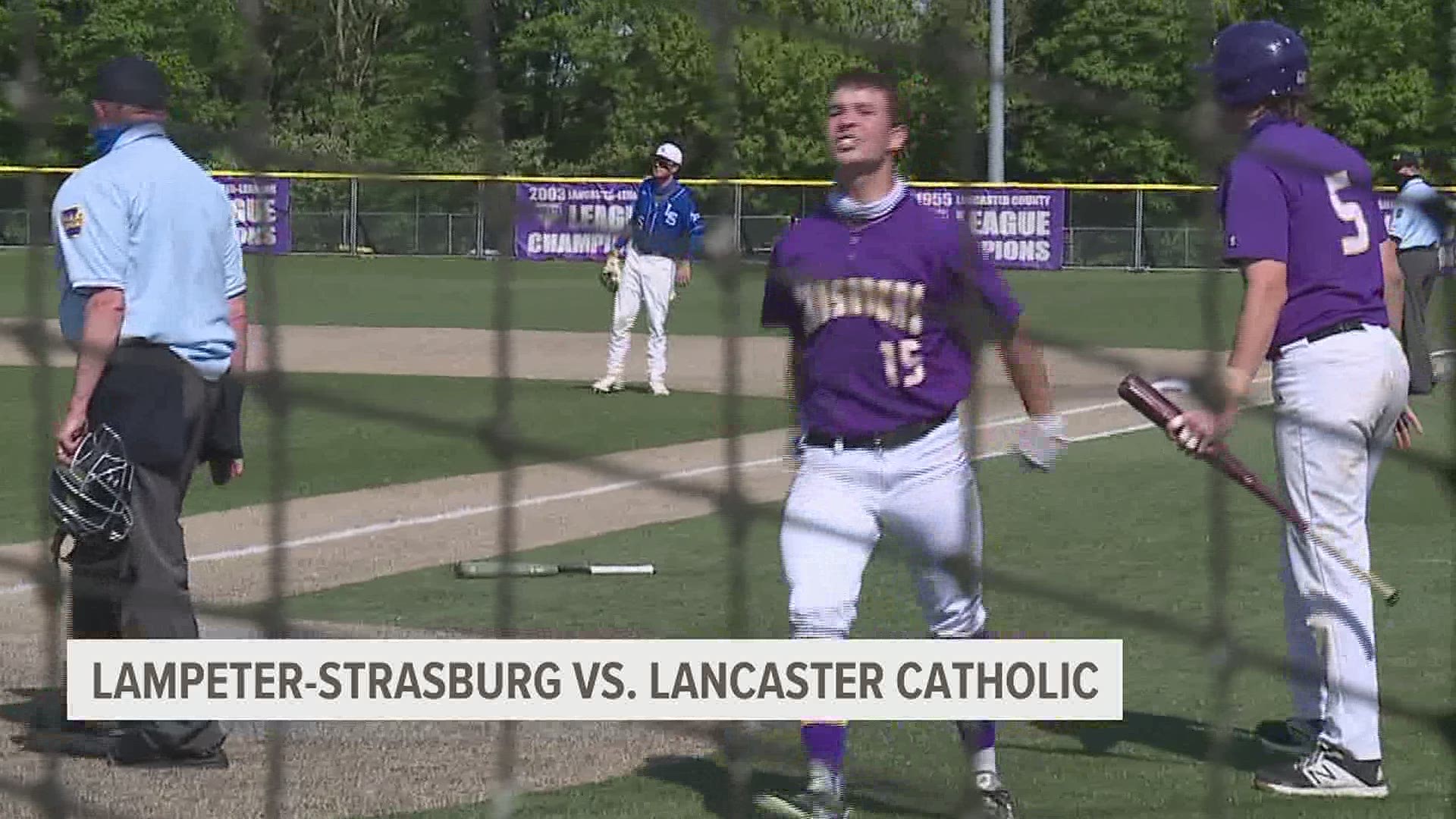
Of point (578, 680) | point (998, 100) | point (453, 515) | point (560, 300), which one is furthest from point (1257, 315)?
point (560, 300)

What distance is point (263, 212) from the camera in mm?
5562

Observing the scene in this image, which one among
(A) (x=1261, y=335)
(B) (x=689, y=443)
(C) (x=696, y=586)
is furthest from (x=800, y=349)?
(B) (x=689, y=443)

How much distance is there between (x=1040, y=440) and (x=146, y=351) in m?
1.90

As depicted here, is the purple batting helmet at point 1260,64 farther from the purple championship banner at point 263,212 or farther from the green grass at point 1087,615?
the purple championship banner at point 263,212

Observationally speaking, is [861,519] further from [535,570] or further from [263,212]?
[535,570]

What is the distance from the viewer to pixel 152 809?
16.2 ft

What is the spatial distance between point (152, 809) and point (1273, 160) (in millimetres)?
2600

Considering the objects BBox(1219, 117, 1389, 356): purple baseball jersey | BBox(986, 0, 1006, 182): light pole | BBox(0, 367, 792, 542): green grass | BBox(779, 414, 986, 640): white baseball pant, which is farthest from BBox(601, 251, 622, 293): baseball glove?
BBox(779, 414, 986, 640): white baseball pant

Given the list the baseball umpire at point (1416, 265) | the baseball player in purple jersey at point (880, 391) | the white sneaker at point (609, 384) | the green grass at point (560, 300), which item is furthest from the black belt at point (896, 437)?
the green grass at point (560, 300)

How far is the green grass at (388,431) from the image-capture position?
982 centimetres

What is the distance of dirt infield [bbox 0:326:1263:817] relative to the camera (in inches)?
203

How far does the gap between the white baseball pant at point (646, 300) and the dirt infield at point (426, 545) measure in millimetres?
409

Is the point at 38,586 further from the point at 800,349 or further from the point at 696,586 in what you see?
the point at 800,349

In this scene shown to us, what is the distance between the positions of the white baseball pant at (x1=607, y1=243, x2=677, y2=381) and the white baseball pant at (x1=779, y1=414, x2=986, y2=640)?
28.2 ft
